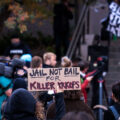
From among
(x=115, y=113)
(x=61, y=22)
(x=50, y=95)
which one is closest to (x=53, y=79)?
(x=115, y=113)

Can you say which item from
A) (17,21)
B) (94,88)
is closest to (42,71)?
(94,88)

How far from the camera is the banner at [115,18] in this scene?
9.28 meters

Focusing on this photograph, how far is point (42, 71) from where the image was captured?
4.39 m

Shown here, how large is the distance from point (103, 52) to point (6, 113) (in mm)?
6540

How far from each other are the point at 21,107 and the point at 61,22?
8837 mm

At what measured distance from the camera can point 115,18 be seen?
31.0 feet

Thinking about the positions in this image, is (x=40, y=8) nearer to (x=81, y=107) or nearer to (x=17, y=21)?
(x=17, y=21)

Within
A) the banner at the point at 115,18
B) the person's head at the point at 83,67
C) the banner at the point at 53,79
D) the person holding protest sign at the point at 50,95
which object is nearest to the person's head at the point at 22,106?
the person holding protest sign at the point at 50,95

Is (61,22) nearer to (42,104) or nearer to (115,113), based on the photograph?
(42,104)

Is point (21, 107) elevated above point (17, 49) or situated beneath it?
situated beneath

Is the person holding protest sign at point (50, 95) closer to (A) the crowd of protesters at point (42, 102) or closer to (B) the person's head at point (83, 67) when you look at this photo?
(A) the crowd of protesters at point (42, 102)

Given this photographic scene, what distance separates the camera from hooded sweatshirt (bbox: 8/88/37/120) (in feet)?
12.3

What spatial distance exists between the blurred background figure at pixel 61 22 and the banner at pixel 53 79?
7949 mm

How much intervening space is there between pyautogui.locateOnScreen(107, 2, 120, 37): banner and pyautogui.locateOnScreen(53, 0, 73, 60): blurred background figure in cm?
272
